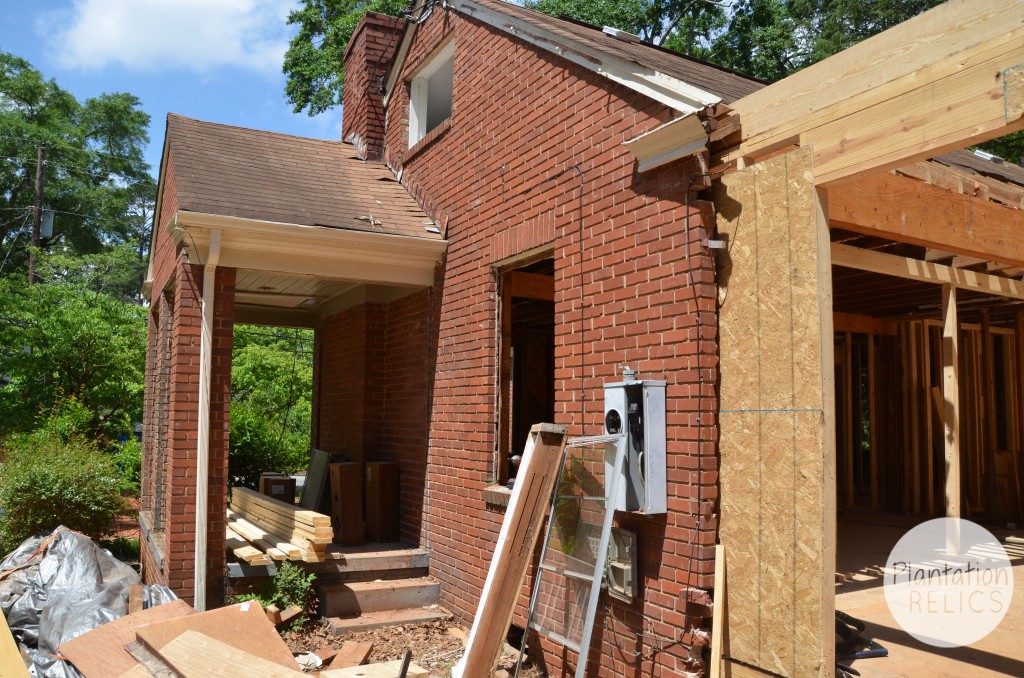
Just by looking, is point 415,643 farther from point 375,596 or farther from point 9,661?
point 9,661

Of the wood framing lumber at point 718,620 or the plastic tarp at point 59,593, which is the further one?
the plastic tarp at point 59,593

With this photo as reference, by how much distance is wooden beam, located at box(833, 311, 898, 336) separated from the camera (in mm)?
11602

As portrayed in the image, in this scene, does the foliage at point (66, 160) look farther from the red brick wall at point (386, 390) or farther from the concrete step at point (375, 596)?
the concrete step at point (375, 596)

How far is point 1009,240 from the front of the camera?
6285 millimetres

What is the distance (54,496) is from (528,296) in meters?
6.83

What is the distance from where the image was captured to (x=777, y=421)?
168 inches

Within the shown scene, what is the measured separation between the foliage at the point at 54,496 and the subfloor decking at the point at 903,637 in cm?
902

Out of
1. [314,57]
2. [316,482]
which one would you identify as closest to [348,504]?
[316,482]

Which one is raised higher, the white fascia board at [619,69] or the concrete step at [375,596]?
the white fascia board at [619,69]

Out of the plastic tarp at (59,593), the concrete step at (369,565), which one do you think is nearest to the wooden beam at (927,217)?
the concrete step at (369,565)

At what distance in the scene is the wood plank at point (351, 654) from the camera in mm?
5941

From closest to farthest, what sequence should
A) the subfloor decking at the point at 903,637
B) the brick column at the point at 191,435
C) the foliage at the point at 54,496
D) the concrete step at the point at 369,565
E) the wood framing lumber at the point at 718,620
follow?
the wood framing lumber at the point at 718,620, the subfloor decking at the point at 903,637, the brick column at the point at 191,435, the concrete step at the point at 369,565, the foliage at the point at 54,496

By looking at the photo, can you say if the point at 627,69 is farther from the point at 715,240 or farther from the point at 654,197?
the point at 715,240

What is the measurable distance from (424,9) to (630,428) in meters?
6.44
